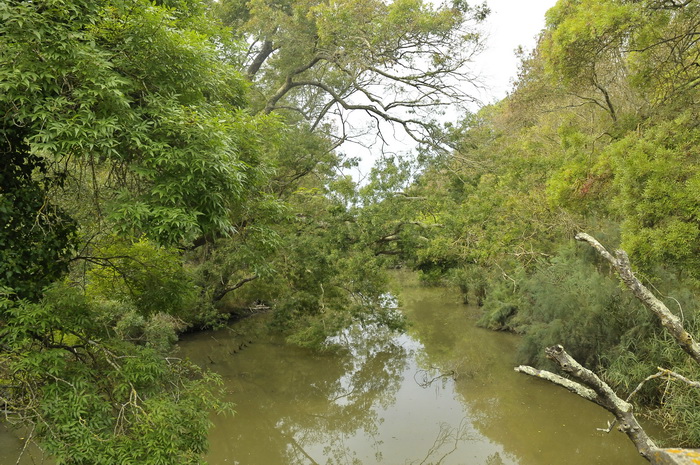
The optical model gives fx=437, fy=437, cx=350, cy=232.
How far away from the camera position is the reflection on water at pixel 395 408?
20.1 ft

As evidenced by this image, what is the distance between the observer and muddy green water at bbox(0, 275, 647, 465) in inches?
240

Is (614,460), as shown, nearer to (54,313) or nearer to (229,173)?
(229,173)

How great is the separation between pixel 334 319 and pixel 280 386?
5.45ft

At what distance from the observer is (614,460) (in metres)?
5.75

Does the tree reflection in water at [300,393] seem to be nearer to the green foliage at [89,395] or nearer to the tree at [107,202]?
the green foliage at [89,395]

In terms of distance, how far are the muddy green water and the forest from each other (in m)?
0.80

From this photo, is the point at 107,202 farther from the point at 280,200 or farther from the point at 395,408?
the point at 395,408

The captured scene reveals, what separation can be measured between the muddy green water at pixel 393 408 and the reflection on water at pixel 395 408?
17 mm

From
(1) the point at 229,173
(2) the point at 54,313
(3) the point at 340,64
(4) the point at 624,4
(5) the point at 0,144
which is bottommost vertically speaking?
(2) the point at 54,313

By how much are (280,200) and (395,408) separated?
408cm

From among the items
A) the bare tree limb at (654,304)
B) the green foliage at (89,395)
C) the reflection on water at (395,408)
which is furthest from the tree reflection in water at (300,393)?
the bare tree limb at (654,304)

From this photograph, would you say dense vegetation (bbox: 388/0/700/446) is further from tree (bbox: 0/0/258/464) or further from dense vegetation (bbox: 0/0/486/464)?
tree (bbox: 0/0/258/464)

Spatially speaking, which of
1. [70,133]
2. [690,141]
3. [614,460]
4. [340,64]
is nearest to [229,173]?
[70,133]

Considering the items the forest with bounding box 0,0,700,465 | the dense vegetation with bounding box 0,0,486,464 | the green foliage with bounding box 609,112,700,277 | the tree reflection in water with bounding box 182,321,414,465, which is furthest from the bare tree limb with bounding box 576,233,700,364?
the tree reflection in water with bounding box 182,321,414,465
